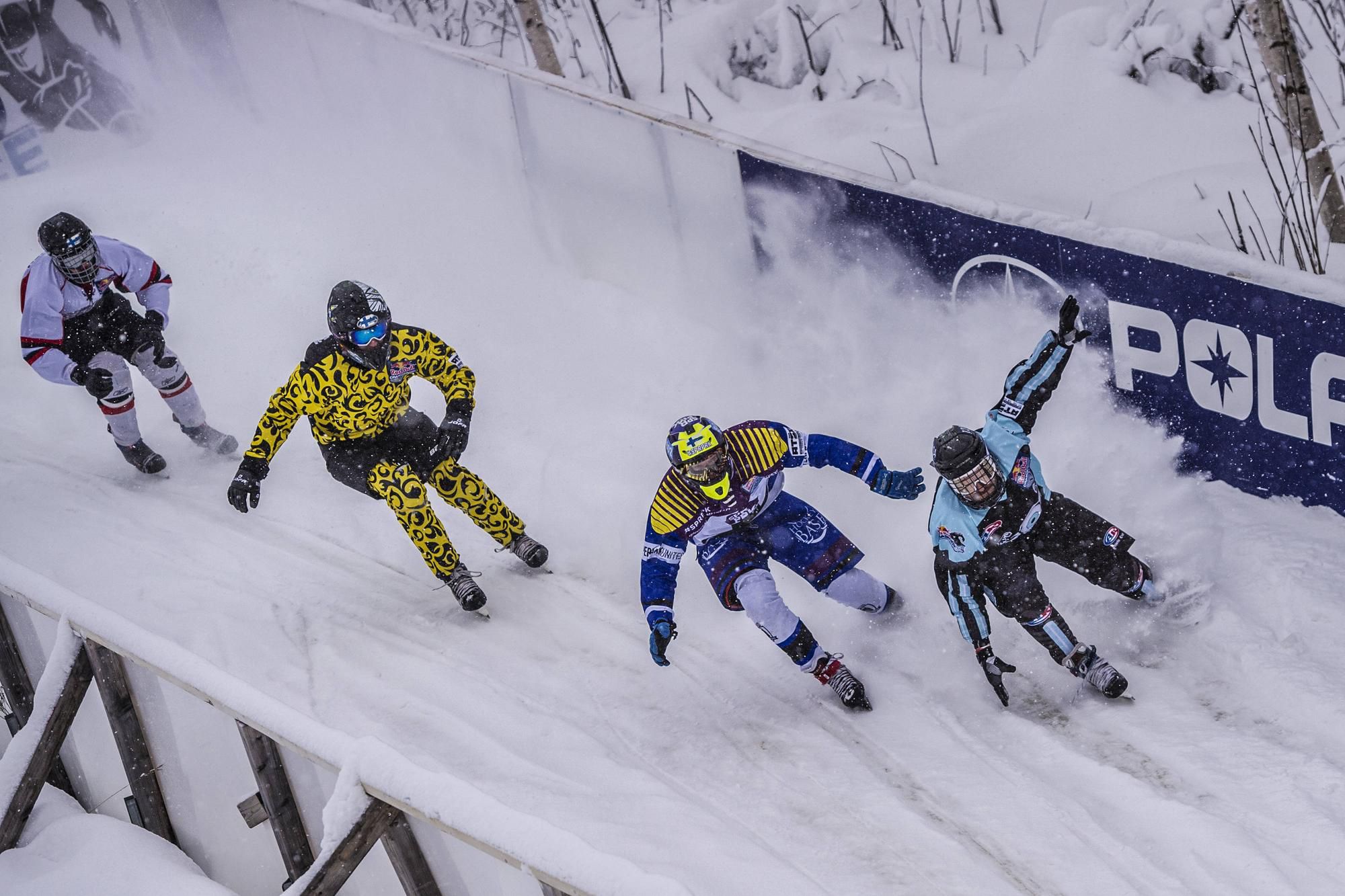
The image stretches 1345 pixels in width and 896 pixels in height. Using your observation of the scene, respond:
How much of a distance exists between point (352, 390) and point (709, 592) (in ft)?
6.73

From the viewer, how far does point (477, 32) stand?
11773 mm

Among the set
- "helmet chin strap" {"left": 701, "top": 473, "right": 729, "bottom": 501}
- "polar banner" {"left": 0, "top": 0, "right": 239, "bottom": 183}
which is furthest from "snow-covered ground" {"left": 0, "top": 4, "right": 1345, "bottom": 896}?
"polar banner" {"left": 0, "top": 0, "right": 239, "bottom": 183}

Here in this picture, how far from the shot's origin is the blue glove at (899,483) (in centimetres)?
490

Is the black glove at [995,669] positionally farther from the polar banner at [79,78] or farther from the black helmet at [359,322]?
the polar banner at [79,78]

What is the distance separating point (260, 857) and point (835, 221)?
4198 millimetres

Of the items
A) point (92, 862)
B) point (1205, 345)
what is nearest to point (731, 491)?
point (1205, 345)

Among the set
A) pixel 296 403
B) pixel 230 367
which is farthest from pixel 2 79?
pixel 296 403

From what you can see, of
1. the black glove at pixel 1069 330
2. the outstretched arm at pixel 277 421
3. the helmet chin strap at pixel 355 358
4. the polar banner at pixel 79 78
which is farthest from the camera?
the polar banner at pixel 79 78

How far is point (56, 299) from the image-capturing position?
21.4 ft

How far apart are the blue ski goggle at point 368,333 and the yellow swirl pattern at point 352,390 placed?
0.50ft

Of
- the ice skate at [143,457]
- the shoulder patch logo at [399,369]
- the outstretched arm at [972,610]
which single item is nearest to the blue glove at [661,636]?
the outstretched arm at [972,610]

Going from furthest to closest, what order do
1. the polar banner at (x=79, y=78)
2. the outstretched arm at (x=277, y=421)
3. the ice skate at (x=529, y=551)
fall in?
the polar banner at (x=79, y=78), the ice skate at (x=529, y=551), the outstretched arm at (x=277, y=421)

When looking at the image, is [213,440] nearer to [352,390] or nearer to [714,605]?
[352,390]

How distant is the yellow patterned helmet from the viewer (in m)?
4.70
